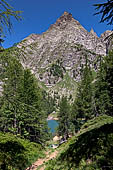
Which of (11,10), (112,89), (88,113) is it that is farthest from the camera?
(88,113)

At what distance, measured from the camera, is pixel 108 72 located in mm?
19656

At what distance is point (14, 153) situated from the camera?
4664 millimetres

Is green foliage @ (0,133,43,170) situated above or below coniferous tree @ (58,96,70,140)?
above

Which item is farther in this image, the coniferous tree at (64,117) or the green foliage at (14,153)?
the coniferous tree at (64,117)

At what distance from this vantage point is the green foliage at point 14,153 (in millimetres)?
4139

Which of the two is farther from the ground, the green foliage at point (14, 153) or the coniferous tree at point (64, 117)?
the green foliage at point (14, 153)

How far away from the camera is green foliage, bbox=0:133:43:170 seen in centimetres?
414

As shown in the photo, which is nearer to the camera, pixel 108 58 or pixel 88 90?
pixel 108 58

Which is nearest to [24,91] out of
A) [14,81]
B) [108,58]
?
[14,81]

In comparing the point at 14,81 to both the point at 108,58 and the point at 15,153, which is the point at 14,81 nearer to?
the point at 15,153

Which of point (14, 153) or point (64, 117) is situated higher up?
point (14, 153)

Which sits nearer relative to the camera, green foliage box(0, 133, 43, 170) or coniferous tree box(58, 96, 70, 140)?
green foliage box(0, 133, 43, 170)

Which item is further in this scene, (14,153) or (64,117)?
(64,117)

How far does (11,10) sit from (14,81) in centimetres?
1407
